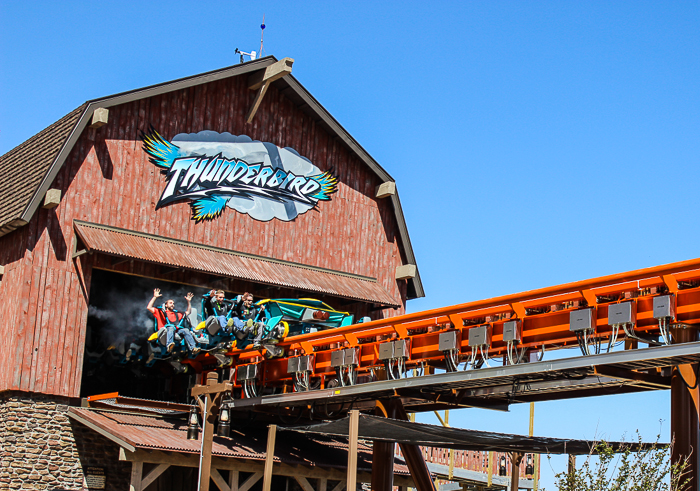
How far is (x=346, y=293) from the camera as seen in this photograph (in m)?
25.4

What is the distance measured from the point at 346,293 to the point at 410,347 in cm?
914

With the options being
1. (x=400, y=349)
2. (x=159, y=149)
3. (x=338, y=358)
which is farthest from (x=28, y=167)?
(x=400, y=349)

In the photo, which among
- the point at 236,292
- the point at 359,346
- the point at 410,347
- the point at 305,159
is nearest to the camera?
the point at 410,347

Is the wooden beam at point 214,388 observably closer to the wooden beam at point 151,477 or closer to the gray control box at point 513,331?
the wooden beam at point 151,477

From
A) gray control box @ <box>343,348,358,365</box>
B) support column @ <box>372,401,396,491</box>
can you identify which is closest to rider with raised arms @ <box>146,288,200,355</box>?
gray control box @ <box>343,348,358,365</box>

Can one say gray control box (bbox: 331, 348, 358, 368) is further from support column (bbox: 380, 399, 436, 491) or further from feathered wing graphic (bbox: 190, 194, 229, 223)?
feathered wing graphic (bbox: 190, 194, 229, 223)

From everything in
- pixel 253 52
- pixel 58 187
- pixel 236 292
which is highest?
pixel 253 52

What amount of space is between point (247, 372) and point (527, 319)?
302 inches

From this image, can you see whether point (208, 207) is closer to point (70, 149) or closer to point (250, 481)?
point (70, 149)

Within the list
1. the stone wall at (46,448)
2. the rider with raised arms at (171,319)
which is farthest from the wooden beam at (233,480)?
the stone wall at (46,448)

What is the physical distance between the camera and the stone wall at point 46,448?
20.0 metres

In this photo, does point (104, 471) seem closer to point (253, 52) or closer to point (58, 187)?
point (58, 187)

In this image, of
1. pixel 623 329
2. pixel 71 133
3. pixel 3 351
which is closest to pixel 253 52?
pixel 71 133

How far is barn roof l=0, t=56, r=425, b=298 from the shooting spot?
21.3 metres
